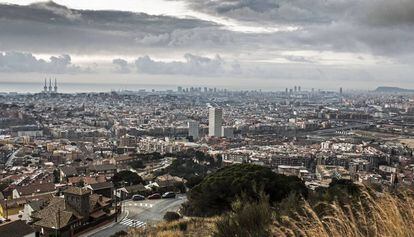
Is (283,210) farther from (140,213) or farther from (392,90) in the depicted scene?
(392,90)

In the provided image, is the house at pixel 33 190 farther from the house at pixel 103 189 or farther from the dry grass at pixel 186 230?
the dry grass at pixel 186 230

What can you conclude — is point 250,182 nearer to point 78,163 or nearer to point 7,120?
point 78,163

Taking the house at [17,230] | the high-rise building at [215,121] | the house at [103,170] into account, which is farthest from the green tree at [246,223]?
the high-rise building at [215,121]

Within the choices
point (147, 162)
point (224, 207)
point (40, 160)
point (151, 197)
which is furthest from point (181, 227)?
point (40, 160)

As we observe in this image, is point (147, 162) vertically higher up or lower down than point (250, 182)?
lower down

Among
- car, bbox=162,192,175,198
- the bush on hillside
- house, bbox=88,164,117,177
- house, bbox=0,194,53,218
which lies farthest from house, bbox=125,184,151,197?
the bush on hillside

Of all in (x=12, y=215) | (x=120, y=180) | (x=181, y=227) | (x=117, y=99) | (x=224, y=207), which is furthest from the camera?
(x=117, y=99)
